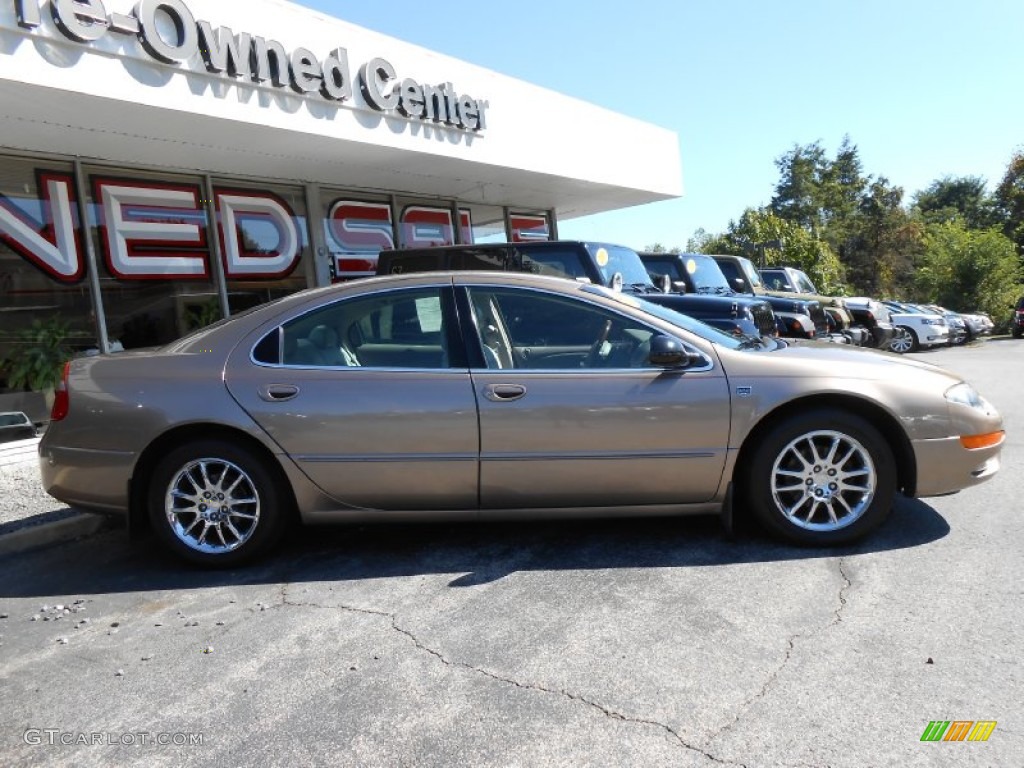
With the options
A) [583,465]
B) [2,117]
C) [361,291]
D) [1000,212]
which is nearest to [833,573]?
[583,465]

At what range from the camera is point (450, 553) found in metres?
3.83

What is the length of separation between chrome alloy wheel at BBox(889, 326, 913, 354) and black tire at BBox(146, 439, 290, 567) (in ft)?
55.3

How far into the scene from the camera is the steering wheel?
12.1ft

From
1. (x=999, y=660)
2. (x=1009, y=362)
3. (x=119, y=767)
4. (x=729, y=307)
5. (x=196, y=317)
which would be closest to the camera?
(x=119, y=767)

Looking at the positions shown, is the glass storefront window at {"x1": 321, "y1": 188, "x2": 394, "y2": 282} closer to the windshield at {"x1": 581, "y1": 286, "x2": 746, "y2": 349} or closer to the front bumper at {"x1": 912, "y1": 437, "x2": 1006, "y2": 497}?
the windshield at {"x1": 581, "y1": 286, "x2": 746, "y2": 349}

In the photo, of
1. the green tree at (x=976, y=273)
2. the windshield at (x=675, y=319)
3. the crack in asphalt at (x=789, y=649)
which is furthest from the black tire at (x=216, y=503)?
the green tree at (x=976, y=273)

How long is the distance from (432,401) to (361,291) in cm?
83

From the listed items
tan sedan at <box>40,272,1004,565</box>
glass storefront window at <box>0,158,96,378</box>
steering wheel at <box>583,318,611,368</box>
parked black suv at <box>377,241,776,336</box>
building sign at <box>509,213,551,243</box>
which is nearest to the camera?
tan sedan at <box>40,272,1004,565</box>

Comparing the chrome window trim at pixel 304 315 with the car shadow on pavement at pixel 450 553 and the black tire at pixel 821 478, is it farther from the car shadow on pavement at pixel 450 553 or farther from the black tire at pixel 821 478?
the black tire at pixel 821 478

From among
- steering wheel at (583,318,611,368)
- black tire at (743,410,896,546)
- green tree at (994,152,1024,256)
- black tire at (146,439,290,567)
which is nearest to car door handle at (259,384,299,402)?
black tire at (146,439,290,567)

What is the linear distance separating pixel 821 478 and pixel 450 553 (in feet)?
6.69

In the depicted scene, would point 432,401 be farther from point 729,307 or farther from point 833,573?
point 729,307

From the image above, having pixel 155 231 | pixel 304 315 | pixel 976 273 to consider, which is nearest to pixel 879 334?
pixel 155 231

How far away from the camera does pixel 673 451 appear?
3.57 m
